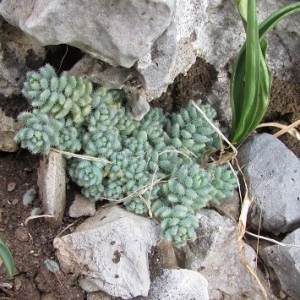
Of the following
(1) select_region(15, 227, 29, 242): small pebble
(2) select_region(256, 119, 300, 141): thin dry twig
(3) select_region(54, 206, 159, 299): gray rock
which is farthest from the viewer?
(2) select_region(256, 119, 300, 141): thin dry twig

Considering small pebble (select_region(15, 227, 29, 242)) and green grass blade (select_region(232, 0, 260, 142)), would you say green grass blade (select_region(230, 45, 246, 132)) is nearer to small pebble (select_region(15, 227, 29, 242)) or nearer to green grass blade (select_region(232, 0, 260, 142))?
green grass blade (select_region(232, 0, 260, 142))

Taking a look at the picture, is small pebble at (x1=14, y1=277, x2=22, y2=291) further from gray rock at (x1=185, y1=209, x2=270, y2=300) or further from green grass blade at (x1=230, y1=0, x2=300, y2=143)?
green grass blade at (x1=230, y1=0, x2=300, y2=143)

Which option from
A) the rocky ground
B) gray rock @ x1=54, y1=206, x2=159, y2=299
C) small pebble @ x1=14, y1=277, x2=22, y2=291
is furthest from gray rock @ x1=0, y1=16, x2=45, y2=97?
small pebble @ x1=14, y1=277, x2=22, y2=291

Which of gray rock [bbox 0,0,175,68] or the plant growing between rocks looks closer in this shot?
gray rock [bbox 0,0,175,68]

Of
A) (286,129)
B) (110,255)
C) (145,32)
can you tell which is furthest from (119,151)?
(286,129)

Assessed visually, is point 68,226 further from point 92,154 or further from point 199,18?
point 199,18

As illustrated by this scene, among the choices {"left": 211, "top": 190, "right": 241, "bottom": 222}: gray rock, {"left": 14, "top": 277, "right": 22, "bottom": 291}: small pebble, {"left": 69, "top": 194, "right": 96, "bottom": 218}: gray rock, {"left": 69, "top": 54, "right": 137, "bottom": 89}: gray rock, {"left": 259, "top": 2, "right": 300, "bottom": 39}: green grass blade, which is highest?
{"left": 259, "top": 2, "right": 300, "bottom": 39}: green grass blade

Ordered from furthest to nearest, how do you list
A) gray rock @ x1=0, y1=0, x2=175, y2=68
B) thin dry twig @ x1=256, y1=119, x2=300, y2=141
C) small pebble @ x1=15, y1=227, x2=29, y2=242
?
thin dry twig @ x1=256, y1=119, x2=300, y2=141
small pebble @ x1=15, y1=227, x2=29, y2=242
gray rock @ x1=0, y1=0, x2=175, y2=68

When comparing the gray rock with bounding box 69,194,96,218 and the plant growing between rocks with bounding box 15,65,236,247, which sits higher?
the plant growing between rocks with bounding box 15,65,236,247
